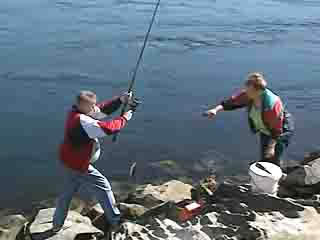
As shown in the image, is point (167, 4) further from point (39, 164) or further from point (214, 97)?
point (39, 164)

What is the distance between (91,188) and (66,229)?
793 millimetres

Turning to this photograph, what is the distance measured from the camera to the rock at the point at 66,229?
6.88m

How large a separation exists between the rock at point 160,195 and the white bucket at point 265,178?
1864 mm

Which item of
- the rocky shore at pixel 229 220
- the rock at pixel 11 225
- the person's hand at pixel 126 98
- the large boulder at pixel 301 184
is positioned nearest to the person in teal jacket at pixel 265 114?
the large boulder at pixel 301 184

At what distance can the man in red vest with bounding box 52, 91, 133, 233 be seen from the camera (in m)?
6.12

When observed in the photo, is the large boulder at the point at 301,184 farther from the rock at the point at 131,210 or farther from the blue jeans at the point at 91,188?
the blue jeans at the point at 91,188

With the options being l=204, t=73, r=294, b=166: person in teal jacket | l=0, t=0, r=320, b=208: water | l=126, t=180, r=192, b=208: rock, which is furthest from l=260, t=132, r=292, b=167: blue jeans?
l=0, t=0, r=320, b=208: water

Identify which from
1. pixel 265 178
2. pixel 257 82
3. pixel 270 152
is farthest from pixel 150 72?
pixel 265 178

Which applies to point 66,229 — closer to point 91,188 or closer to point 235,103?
point 91,188

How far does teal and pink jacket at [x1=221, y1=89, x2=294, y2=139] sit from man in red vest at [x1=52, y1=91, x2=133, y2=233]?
1402mm

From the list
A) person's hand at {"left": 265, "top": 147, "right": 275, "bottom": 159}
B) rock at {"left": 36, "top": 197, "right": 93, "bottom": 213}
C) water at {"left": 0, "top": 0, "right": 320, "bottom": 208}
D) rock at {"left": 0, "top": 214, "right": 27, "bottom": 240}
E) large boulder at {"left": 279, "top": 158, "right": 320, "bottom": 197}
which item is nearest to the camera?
person's hand at {"left": 265, "top": 147, "right": 275, "bottom": 159}

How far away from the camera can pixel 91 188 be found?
656cm

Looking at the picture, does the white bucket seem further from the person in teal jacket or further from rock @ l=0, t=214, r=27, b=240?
rock @ l=0, t=214, r=27, b=240

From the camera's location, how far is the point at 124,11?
78.7 ft
